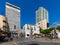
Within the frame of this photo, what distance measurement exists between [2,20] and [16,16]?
26.6 m

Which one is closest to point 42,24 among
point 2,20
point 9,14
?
point 9,14

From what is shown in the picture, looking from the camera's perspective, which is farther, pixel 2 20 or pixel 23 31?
pixel 23 31

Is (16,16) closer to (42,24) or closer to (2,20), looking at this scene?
(2,20)

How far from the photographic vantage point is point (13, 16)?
98.8 meters

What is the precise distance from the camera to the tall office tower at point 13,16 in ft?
304

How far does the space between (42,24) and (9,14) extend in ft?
183

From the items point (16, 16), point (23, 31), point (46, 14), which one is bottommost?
point (23, 31)

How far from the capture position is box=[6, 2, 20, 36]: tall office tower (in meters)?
92.8

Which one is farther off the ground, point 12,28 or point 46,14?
point 46,14

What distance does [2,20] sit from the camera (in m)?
76.6

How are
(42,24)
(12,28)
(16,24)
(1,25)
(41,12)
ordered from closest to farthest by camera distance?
(1,25)
(12,28)
(16,24)
(42,24)
(41,12)

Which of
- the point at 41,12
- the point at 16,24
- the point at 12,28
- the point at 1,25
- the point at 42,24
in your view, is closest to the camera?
the point at 1,25

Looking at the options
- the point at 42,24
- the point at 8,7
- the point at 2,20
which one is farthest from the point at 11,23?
the point at 42,24

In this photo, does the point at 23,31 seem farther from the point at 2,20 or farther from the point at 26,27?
the point at 2,20
